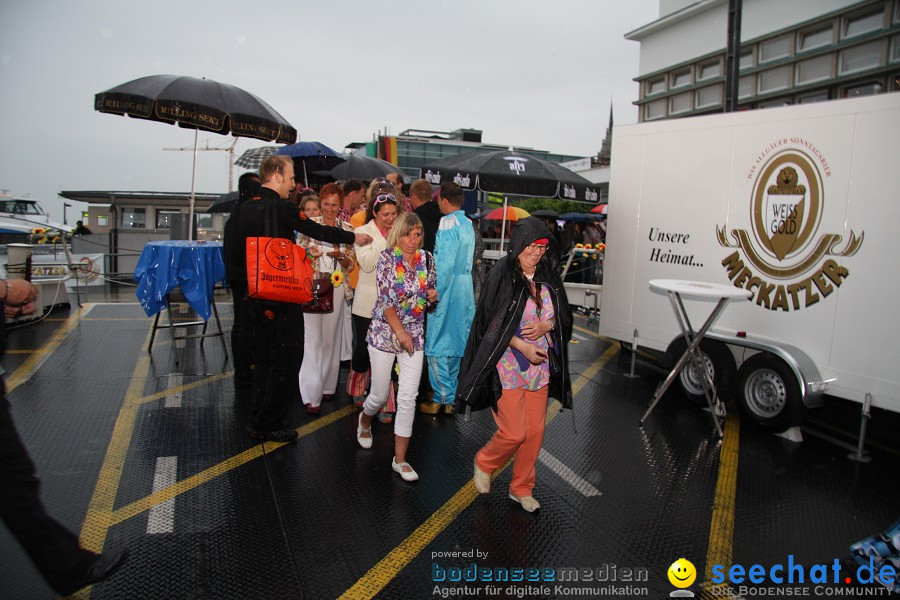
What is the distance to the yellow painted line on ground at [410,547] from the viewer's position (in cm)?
281

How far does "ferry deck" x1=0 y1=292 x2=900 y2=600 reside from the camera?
2939 mm

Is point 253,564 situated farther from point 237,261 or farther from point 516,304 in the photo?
point 237,261

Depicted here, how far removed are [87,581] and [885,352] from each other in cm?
538

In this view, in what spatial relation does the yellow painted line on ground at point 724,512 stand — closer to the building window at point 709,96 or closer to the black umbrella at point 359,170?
the black umbrella at point 359,170

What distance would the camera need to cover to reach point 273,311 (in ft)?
13.9

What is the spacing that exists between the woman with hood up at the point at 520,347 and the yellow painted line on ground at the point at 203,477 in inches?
70.1

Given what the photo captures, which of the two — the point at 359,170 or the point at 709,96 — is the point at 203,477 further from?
the point at 709,96

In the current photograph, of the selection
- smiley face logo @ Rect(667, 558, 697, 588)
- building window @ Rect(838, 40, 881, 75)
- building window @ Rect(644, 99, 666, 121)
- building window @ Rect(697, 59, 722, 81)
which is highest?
building window @ Rect(697, 59, 722, 81)

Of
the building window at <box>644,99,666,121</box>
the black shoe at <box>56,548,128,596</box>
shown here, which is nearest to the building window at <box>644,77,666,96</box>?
the building window at <box>644,99,666,121</box>

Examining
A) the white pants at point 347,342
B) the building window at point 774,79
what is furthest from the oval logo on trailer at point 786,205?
the building window at point 774,79

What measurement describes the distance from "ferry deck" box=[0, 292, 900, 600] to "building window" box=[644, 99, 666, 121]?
162 ft

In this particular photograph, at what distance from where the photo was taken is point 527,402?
Answer: 11.5 ft

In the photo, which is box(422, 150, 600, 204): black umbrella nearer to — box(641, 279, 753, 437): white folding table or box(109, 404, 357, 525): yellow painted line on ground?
box(641, 279, 753, 437): white folding table

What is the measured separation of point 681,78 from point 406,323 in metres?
50.8
